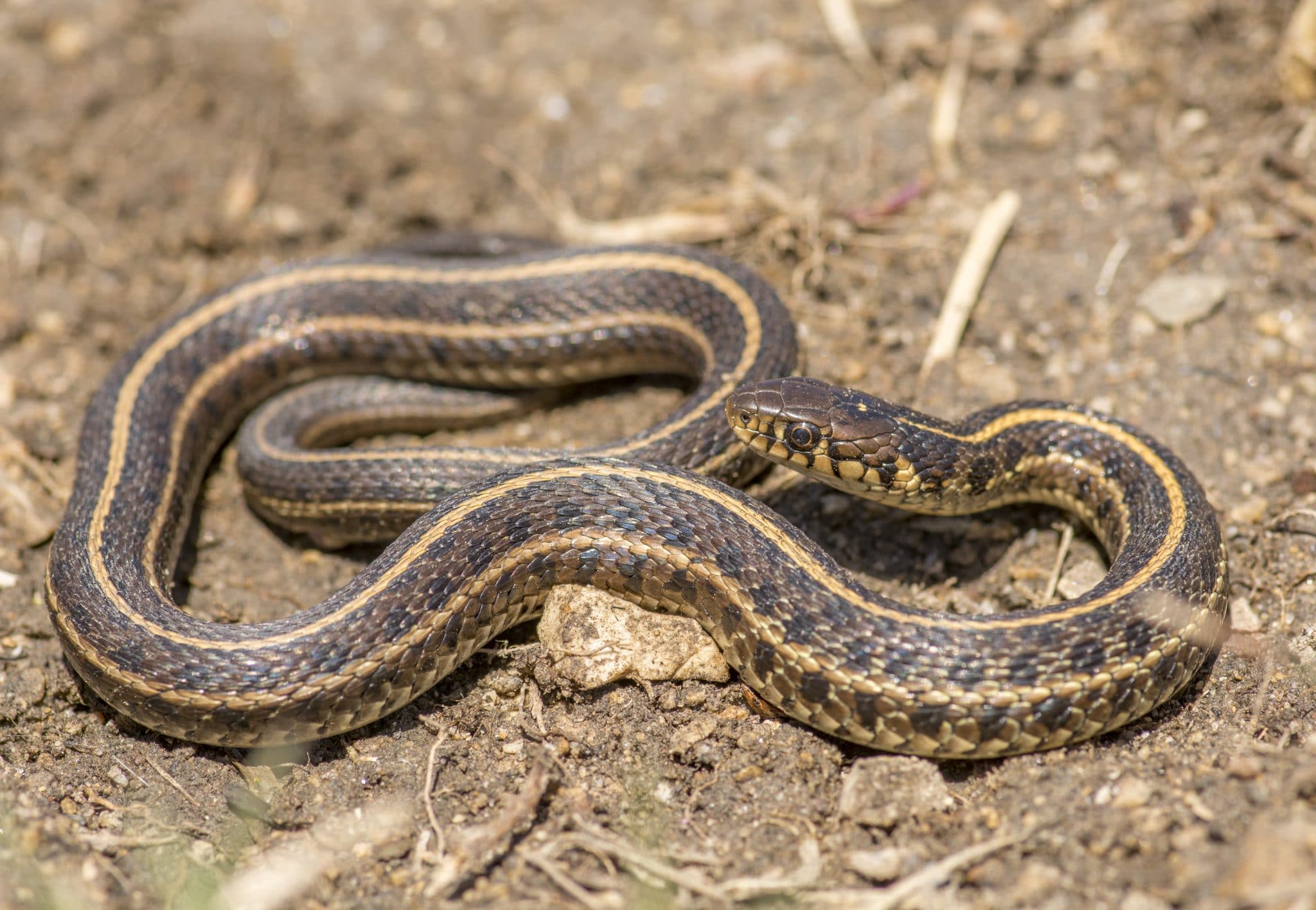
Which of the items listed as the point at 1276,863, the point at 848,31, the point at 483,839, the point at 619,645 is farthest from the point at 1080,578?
the point at 848,31

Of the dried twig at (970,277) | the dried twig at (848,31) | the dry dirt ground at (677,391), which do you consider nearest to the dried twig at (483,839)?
the dry dirt ground at (677,391)

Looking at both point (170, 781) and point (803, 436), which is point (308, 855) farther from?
point (803, 436)

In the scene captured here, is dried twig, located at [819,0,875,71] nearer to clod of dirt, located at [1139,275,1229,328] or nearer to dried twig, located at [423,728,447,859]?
clod of dirt, located at [1139,275,1229,328]

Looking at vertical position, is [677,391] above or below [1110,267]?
below

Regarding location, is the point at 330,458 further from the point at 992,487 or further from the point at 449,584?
the point at 992,487

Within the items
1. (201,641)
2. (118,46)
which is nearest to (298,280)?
(201,641)

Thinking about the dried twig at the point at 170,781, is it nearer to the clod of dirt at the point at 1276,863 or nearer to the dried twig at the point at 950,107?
the clod of dirt at the point at 1276,863
